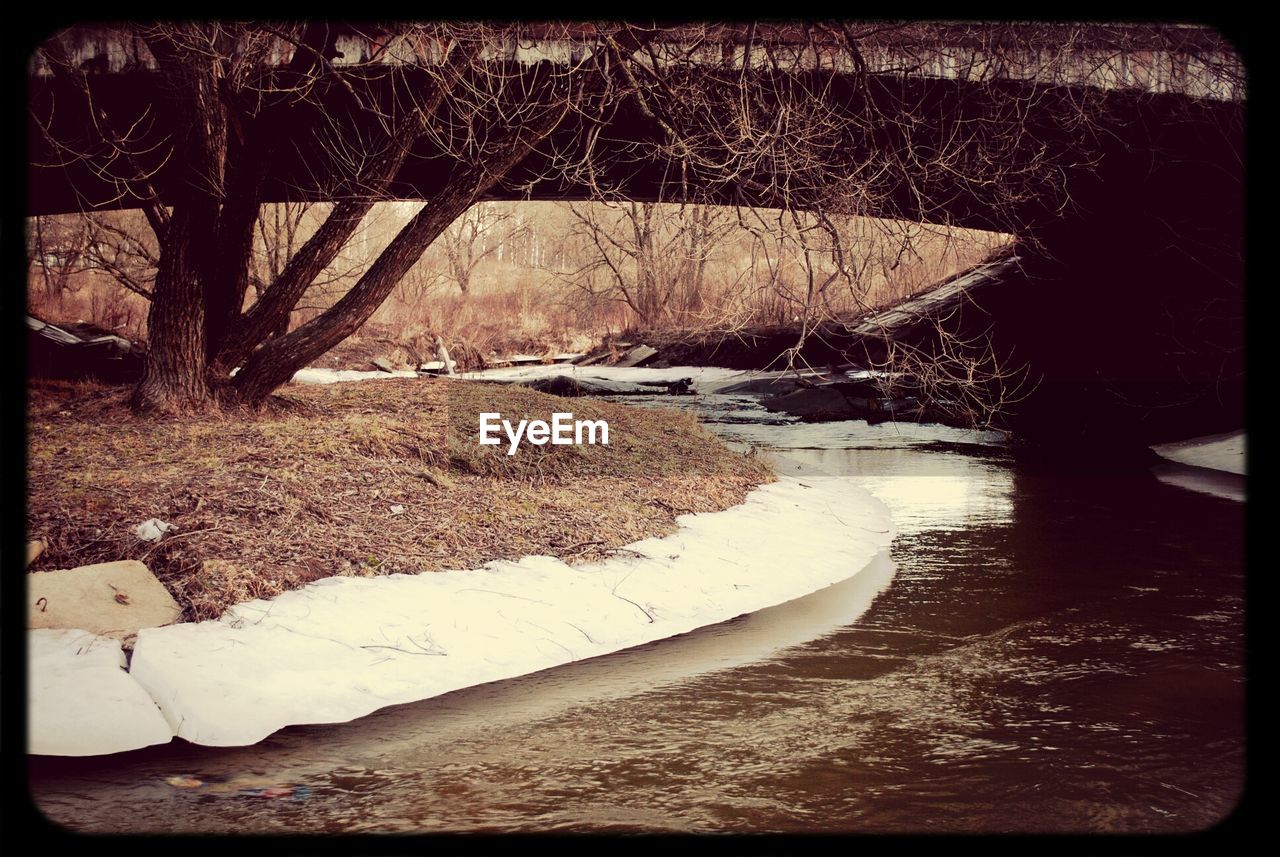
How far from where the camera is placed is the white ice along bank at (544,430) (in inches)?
451

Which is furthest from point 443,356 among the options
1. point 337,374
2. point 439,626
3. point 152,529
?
point 439,626

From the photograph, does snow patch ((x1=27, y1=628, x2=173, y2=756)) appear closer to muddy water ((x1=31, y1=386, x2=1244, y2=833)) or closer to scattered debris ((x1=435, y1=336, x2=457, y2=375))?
muddy water ((x1=31, y1=386, x2=1244, y2=833))

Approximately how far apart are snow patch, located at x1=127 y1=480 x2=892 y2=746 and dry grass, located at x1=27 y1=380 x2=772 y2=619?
0.29 m

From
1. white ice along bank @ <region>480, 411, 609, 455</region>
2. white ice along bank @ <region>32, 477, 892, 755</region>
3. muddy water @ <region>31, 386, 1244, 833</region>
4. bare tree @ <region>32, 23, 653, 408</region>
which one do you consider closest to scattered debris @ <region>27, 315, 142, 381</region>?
bare tree @ <region>32, 23, 653, 408</region>

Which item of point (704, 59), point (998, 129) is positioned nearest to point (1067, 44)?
point (998, 129)

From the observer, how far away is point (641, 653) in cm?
775

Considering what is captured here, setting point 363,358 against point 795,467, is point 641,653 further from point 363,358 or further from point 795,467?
point 363,358

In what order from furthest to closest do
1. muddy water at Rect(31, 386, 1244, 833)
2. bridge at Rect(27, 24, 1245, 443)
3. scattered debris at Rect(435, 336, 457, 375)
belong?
1. scattered debris at Rect(435, 336, 457, 375)
2. bridge at Rect(27, 24, 1245, 443)
3. muddy water at Rect(31, 386, 1244, 833)

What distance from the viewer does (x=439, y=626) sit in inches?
291

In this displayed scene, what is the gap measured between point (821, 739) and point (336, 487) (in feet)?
14.7

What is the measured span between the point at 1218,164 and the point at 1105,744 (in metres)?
14.1

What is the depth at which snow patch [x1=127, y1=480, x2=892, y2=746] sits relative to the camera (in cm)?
627

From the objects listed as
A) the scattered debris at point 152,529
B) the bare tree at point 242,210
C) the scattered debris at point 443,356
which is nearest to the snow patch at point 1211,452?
the bare tree at point 242,210

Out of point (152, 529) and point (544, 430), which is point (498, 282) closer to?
point (544, 430)
